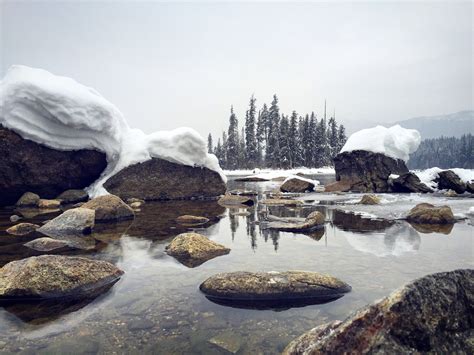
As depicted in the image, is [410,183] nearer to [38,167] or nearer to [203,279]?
[203,279]

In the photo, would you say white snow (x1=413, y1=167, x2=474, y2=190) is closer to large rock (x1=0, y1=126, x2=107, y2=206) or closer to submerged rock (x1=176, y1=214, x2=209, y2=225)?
submerged rock (x1=176, y1=214, x2=209, y2=225)

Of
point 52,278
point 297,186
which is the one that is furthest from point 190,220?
point 297,186

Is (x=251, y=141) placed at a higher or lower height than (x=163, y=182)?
higher

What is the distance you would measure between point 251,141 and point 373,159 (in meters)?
46.7

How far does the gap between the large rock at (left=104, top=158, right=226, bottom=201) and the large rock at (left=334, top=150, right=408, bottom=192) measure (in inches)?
424

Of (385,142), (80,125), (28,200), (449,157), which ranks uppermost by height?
(449,157)

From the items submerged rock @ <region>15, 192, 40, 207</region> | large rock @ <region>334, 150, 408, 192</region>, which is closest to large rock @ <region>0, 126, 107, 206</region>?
submerged rock @ <region>15, 192, 40, 207</region>

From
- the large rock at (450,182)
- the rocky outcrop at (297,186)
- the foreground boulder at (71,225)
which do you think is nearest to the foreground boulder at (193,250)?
the foreground boulder at (71,225)

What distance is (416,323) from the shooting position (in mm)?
2109

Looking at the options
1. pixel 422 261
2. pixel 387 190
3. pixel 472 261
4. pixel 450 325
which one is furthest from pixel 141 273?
pixel 387 190

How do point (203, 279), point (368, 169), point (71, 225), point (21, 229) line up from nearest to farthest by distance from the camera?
point (203, 279) < point (21, 229) < point (71, 225) < point (368, 169)

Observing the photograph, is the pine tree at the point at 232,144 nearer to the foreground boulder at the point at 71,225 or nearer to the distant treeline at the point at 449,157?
the foreground boulder at the point at 71,225

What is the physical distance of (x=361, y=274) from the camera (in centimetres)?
510

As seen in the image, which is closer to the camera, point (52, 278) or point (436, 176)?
point (52, 278)
